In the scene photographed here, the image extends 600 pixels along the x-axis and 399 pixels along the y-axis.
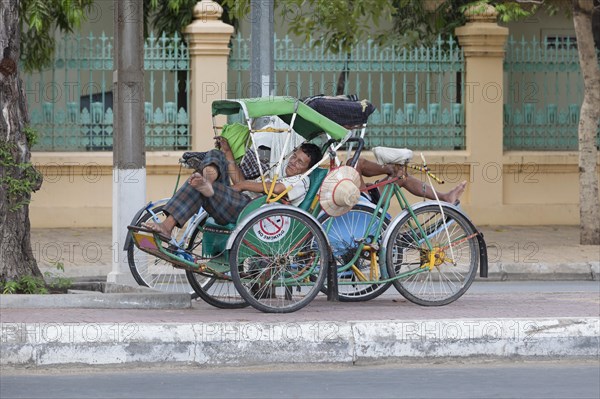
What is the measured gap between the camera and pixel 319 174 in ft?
30.0

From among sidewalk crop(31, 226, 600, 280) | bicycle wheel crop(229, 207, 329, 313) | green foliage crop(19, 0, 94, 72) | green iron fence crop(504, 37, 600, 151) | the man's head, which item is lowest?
sidewalk crop(31, 226, 600, 280)

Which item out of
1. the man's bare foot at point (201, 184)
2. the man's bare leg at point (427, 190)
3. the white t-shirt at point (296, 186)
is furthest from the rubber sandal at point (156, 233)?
the man's bare leg at point (427, 190)

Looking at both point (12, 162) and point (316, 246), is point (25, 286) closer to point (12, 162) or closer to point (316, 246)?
point (12, 162)

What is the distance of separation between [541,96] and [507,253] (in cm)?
424

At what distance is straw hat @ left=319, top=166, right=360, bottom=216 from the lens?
8758 mm

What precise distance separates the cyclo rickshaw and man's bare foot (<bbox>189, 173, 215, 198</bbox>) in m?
0.32

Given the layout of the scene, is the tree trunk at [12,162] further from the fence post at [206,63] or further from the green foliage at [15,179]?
the fence post at [206,63]

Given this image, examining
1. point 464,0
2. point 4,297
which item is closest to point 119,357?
point 4,297

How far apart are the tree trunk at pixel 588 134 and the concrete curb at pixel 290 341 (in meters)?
7.60

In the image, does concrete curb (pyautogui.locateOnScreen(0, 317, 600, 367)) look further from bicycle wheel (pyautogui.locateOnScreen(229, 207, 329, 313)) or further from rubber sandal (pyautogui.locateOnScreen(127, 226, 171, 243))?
rubber sandal (pyautogui.locateOnScreen(127, 226, 171, 243))

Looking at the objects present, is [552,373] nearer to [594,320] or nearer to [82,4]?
[594,320]

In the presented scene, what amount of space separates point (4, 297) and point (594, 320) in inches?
152

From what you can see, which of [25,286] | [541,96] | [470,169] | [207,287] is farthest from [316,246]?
[541,96]

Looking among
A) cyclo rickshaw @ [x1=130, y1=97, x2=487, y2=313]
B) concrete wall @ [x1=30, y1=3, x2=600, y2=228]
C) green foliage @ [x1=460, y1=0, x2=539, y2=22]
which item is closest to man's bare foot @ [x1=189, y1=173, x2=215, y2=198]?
cyclo rickshaw @ [x1=130, y1=97, x2=487, y2=313]
